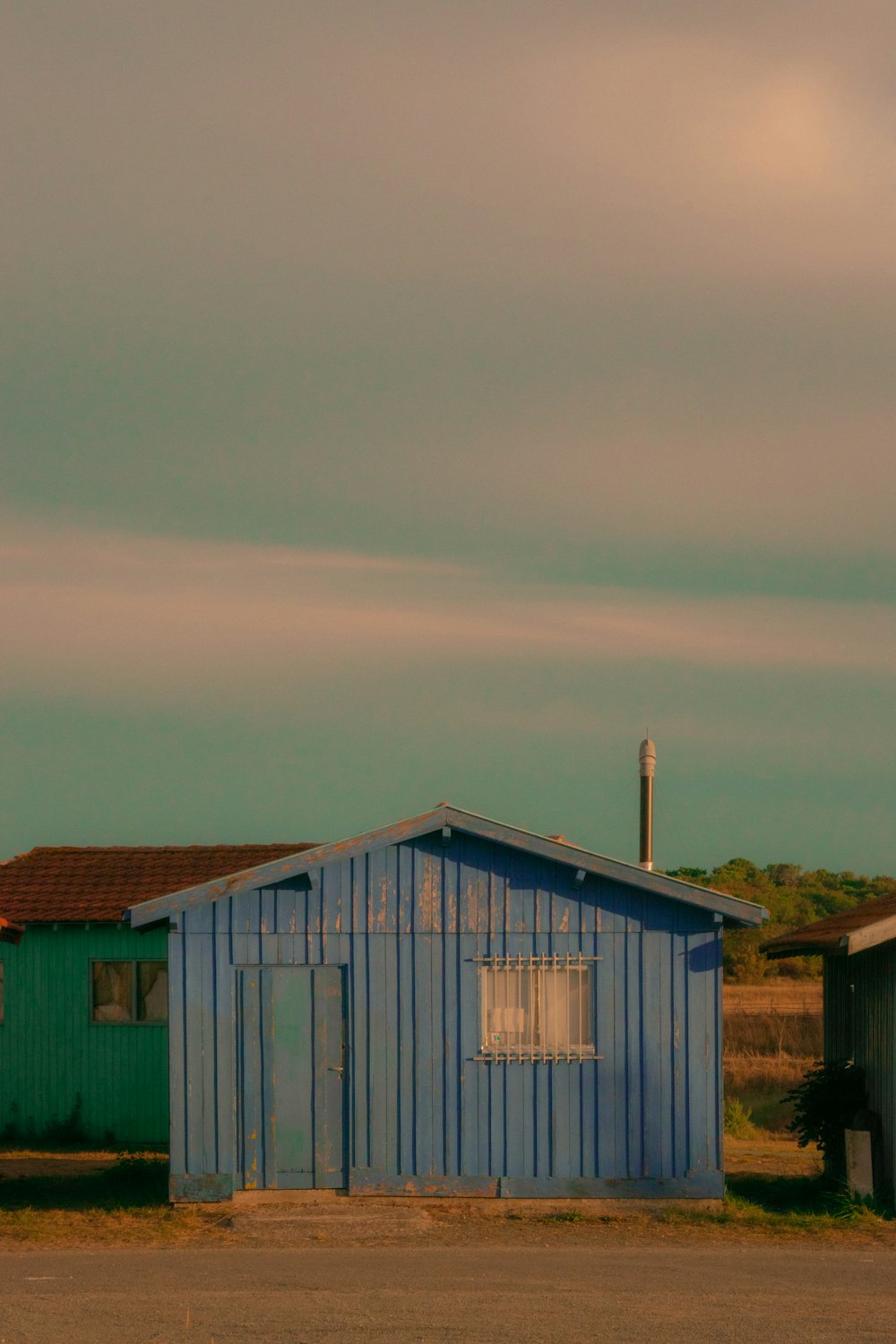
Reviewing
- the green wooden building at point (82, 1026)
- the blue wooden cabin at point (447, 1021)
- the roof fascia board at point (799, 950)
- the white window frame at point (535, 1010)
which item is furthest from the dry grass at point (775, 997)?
the white window frame at point (535, 1010)

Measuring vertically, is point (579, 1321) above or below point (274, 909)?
below

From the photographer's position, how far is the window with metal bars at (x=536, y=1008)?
16.2m

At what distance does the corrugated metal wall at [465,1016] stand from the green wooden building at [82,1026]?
20.6 ft

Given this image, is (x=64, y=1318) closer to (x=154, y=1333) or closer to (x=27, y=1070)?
(x=154, y=1333)

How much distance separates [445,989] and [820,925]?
17.3 ft

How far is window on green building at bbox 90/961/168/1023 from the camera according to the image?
73.2ft

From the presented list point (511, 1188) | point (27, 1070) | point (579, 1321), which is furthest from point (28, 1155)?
point (579, 1321)

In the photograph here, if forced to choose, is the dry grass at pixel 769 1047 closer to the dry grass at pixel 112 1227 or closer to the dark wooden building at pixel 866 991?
Result: the dark wooden building at pixel 866 991

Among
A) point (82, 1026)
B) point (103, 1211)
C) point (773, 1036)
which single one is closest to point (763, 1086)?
point (773, 1036)

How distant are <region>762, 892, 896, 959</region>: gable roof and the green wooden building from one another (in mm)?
8632

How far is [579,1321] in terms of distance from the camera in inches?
445

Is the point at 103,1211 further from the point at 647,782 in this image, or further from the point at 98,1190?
the point at 647,782

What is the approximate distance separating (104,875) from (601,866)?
10.5 meters

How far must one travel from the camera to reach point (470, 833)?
53.0 feet
